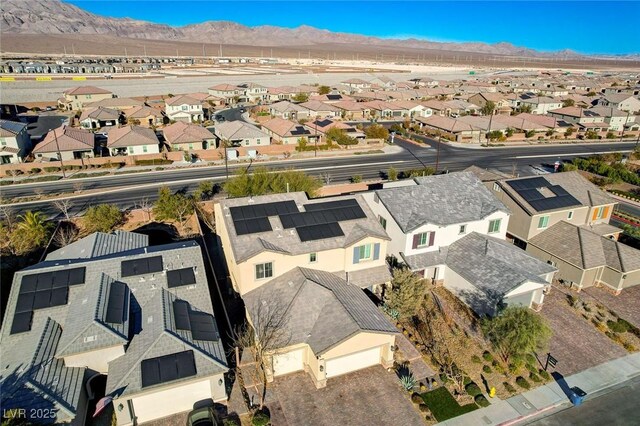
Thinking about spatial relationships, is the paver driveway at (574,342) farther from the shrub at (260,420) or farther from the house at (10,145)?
the house at (10,145)

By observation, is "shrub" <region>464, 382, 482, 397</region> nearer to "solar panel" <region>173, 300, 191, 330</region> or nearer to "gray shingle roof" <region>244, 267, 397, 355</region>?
"gray shingle roof" <region>244, 267, 397, 355</region>

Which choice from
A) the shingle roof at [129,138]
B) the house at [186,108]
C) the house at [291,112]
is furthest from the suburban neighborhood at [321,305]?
the house at [291,112]

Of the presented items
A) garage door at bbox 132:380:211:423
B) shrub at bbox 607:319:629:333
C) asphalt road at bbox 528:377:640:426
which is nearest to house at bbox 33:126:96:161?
garage door at bbox 132:380:211:423

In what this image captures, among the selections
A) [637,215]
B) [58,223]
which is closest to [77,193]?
[58,223]

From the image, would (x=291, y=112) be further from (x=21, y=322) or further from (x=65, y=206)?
(x=21, y=322)

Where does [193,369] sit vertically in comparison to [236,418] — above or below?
above

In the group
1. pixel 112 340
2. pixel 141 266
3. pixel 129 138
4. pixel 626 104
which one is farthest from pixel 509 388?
pixel 626 104

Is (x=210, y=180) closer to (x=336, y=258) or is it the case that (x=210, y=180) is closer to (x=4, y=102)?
(x=336, y=258)
